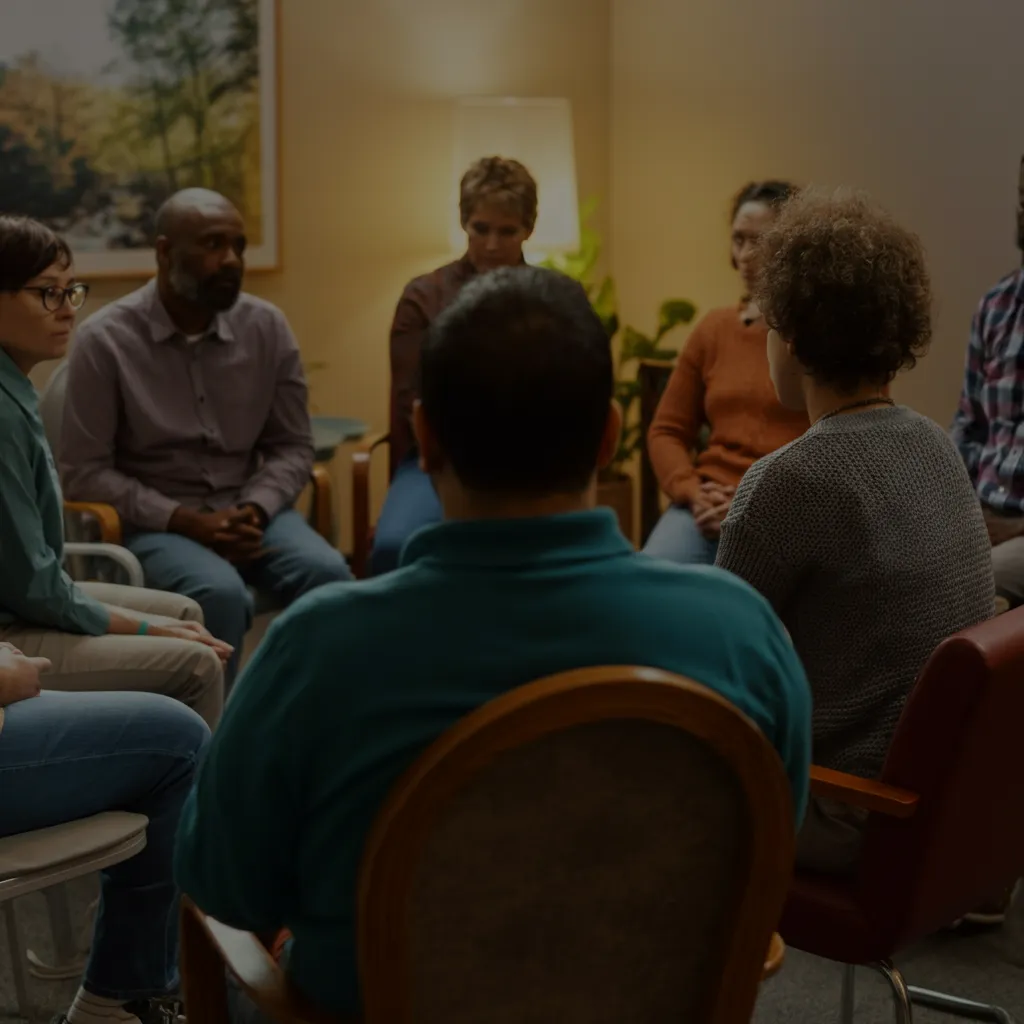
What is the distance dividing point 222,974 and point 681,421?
7.37 ft

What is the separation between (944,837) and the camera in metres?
1.73

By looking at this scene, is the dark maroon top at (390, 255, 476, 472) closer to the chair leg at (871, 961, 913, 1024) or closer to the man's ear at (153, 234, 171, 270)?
the man's ear at (153, 234, 171, 270)

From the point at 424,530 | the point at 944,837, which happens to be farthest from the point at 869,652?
the point at 424,530

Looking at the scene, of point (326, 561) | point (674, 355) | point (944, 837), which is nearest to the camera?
point (944, 837)

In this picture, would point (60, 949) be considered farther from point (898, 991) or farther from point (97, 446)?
point (898, 991)

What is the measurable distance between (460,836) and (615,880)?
14 centimetres

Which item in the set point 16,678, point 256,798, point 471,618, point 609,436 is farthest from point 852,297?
point 16,678

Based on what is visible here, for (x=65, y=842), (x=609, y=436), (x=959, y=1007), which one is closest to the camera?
(x=609, y=436)

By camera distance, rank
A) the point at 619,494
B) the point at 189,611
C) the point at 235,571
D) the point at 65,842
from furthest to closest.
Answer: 1. the point at 619,494
2. the point at 235,571
3. the point at 189,611
4. the point at 65,842

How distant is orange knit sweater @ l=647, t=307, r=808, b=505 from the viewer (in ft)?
10.8

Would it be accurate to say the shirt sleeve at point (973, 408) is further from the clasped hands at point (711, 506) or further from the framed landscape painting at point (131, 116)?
the framed landscape painting at point (131, 116)

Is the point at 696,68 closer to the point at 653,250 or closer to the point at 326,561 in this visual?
the point at 653,250

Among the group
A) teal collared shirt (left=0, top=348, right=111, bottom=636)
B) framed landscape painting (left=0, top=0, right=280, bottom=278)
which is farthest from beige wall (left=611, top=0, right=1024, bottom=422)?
teal collared shirt (left=0, top=348, right=111, bottom=636)

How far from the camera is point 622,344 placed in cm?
486
